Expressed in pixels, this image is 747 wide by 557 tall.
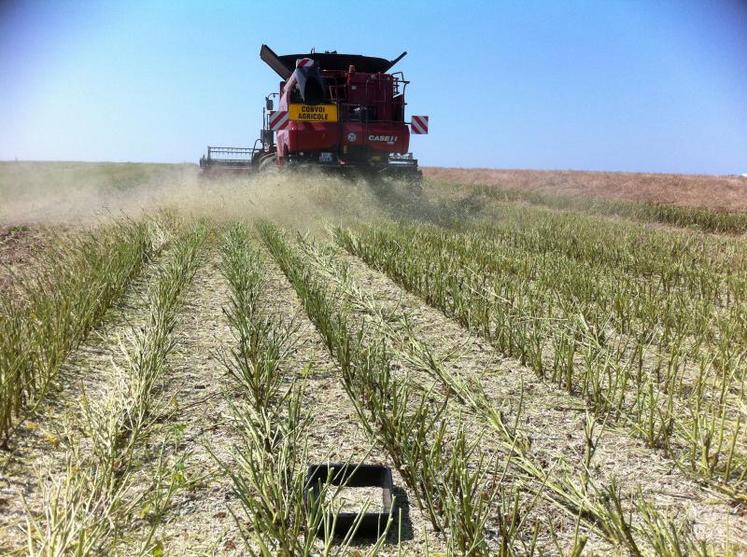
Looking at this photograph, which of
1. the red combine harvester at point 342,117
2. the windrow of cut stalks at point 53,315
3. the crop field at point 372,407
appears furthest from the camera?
the red combine harvester at point 342,117

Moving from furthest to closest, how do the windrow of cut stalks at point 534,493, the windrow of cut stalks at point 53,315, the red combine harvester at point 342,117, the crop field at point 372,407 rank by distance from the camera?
the red combine harvester at point 342,117 < the windrow of cut stalks at point 53,315 < the crop field at point 372,407 < the windrow of cut stalks at point 534,493

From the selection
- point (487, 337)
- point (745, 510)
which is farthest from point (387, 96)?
point (745, 510)

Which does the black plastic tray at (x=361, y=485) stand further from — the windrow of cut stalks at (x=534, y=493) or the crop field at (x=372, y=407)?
the windrow of cut stalks at (x=534, y=493)

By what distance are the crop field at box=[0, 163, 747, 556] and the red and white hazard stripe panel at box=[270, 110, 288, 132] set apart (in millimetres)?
5968

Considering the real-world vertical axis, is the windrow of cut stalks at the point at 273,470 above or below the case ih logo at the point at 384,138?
below

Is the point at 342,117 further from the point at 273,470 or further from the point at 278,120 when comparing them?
the point at 273,470

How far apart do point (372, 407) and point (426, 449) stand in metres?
0.36

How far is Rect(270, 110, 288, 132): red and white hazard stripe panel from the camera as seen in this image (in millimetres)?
11695

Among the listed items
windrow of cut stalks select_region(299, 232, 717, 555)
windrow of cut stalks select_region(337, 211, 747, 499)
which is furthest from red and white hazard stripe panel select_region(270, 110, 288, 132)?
windrow of cut stalks select_region(299, 232, 717, 555)

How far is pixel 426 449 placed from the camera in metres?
2.19

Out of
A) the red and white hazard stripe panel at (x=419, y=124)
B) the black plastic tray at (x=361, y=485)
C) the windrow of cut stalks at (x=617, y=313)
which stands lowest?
the black plastic tray at (x=361, y=485)

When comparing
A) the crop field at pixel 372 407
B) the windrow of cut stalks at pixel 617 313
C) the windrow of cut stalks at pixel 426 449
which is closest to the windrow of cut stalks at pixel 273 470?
the crop field at pixel 372 407

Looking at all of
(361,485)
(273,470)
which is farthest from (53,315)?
(361,485)

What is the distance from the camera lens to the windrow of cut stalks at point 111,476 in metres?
1.62
